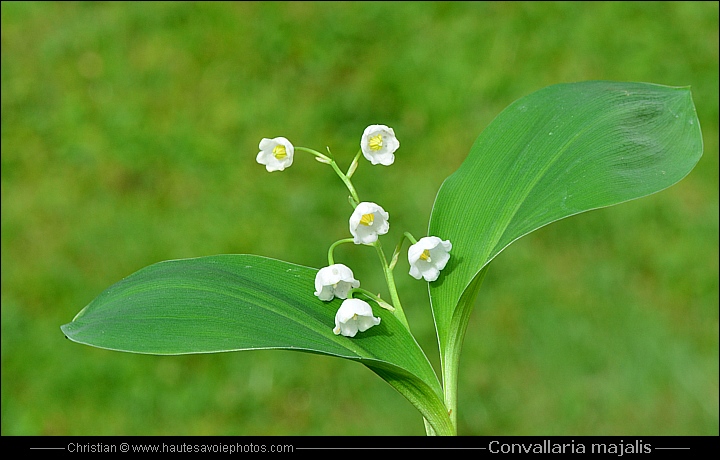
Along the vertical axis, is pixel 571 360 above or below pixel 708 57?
below

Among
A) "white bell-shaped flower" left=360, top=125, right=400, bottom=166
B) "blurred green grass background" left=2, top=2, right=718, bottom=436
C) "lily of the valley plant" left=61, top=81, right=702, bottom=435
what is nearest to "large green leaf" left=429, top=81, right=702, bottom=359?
"lily of the valley plant" left=61, top=81, right=702, bottom=435

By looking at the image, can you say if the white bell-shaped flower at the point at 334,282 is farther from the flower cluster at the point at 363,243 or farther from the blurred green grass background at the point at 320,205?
the blurred green grass background at the point at 320,205

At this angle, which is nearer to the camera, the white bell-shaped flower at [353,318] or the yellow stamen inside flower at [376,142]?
the white bell-shaped flower at [353,318]

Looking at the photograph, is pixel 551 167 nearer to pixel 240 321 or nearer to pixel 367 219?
pixel 367 219

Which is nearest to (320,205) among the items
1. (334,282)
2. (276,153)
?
(276,153)

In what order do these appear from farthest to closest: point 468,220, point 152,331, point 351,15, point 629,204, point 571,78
→ point 351,15, point 571,78, point 629,204, point 468,220, point 152,331

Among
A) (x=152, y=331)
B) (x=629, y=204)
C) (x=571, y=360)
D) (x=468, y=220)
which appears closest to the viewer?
(x=152, y=331)

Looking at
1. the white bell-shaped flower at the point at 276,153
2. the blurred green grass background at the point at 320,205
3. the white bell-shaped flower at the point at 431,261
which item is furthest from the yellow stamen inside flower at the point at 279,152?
the blurred green grass background at the point at 320,205

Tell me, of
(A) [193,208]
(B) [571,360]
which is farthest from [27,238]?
(B) [571,360]

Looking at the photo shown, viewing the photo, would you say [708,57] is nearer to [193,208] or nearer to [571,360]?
[571,360]
